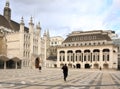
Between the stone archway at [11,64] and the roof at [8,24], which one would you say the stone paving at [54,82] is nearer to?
the stone archway at [11,64]

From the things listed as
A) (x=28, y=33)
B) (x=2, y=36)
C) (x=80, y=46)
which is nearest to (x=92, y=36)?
(x=80, y=46)

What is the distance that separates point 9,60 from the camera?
271 ft

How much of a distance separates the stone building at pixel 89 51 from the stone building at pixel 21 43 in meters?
14.1

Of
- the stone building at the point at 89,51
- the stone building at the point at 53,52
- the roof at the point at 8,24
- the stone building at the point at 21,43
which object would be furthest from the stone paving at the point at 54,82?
the stone building at the point at 53,52

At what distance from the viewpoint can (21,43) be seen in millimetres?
92625

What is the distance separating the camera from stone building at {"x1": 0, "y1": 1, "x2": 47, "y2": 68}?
91550mm

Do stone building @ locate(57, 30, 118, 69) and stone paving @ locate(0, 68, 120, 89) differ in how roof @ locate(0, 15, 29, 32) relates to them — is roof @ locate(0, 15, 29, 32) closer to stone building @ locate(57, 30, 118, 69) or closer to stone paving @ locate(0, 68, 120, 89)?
stone building @ locate(57, 30, 118, 69)

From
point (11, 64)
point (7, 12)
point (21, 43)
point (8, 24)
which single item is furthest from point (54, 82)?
point (7, 12)

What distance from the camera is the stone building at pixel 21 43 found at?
91.6 m

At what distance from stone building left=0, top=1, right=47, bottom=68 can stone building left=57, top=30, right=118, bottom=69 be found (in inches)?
556

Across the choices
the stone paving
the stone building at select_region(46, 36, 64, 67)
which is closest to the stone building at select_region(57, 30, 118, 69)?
the stone building at select_region(46, 36, 64, 67)

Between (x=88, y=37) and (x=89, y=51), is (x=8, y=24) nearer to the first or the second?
(x=88, y=37)

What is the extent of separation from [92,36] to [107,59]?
47.9ft

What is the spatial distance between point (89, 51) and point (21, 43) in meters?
34.0
